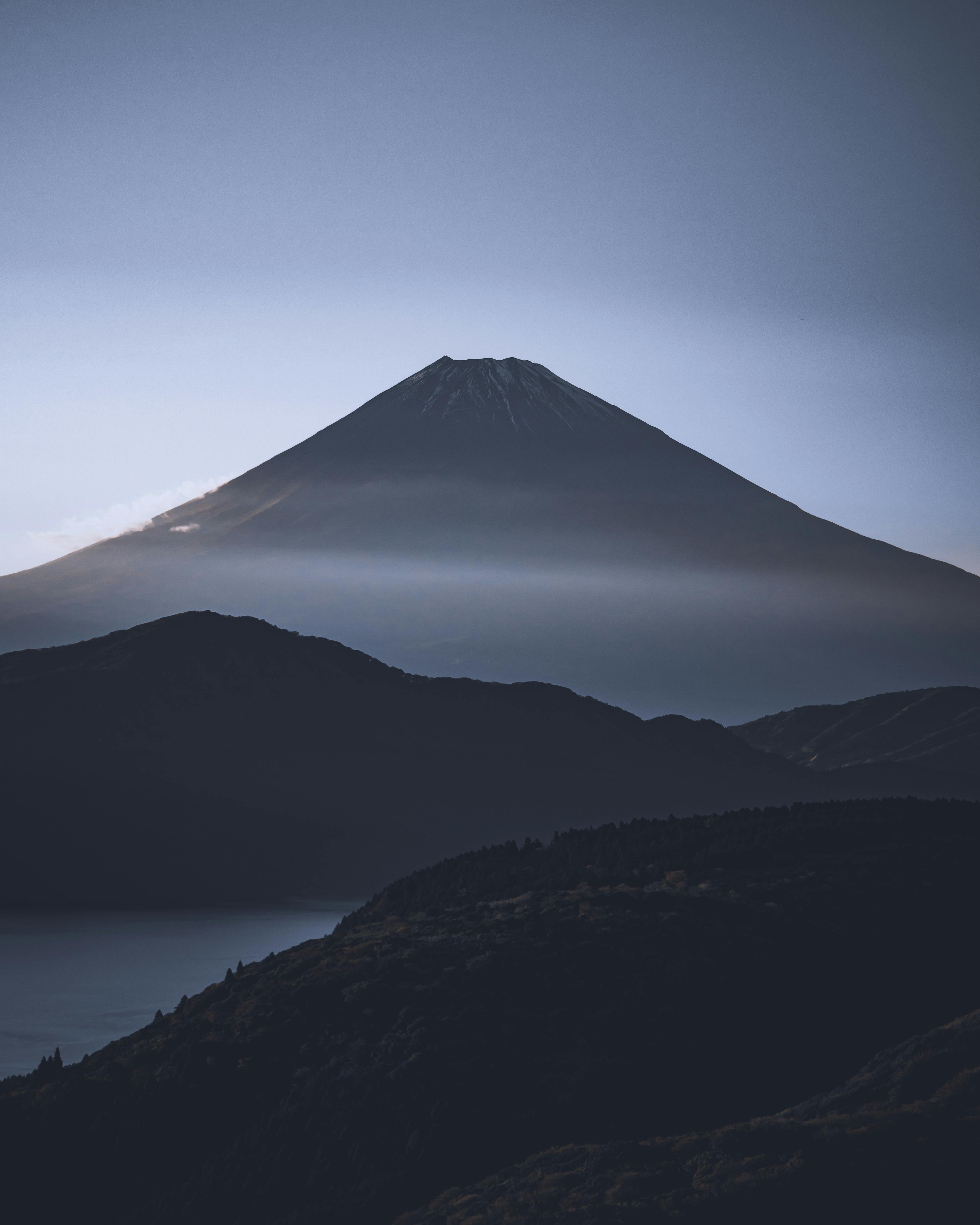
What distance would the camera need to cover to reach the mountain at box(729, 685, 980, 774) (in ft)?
433

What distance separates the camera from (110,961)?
6219cm

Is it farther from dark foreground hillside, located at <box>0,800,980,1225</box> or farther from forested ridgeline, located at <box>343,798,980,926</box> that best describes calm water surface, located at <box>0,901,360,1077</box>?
dark foreground hillside, located at <box>0,800,980,1225</box>

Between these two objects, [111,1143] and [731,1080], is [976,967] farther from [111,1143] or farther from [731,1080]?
[111,1143]

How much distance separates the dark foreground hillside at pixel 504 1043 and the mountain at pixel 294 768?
6514 centimetres

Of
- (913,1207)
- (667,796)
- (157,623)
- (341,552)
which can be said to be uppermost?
(341,552)

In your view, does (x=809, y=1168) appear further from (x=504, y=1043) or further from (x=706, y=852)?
(x=706, y=852)

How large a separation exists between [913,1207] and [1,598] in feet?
620

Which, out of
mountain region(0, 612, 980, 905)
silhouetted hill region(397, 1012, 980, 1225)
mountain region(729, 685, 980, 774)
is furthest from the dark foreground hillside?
mountain region(729, 685, 980, 774)

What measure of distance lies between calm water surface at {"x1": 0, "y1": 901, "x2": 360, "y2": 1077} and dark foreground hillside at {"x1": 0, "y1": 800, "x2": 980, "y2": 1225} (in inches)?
839

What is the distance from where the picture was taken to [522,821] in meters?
98.2

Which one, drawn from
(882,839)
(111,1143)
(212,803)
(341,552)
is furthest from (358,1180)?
(341,552)

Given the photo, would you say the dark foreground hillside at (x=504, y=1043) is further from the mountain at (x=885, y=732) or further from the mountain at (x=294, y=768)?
the mountain at (x=885, y=732)

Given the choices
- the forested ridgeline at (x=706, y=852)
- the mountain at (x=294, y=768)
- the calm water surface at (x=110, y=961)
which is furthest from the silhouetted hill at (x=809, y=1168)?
the mountain at (x=294, y=768)

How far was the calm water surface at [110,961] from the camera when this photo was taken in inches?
1773
